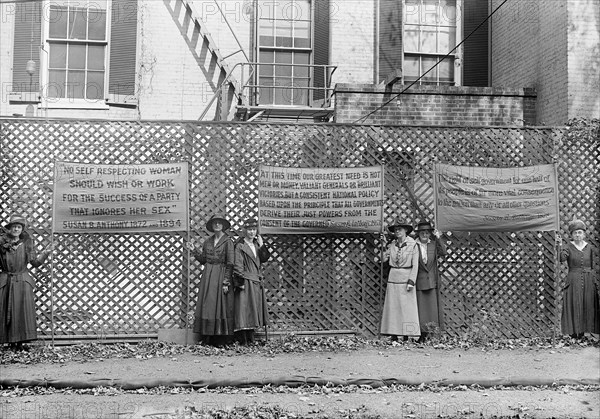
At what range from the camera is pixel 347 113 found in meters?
11.8

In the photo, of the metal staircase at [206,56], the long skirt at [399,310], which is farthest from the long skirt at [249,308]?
the metal staircase at [206,56]

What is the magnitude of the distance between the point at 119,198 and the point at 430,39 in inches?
293

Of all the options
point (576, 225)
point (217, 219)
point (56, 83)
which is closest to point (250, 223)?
point (217, 219)

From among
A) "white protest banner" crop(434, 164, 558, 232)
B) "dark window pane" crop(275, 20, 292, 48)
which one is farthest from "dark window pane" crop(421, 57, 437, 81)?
"white protest banner" crop(434, 164, 558, 232)

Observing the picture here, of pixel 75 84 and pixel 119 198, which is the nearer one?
pixel 119 198

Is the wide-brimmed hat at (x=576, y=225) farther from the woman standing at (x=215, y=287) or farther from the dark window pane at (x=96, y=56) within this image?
the dark window pane at (x=96, y=56)

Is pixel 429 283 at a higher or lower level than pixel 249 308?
higher

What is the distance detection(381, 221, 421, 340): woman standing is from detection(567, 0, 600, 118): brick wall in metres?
3.86

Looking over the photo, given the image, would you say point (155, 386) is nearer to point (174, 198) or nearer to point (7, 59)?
point (174, 198)

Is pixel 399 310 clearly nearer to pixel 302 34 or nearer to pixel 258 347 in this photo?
pixel 258 347

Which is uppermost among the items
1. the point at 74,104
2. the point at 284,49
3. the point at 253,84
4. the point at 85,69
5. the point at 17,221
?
the point at 284,49

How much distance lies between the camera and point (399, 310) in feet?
30.1

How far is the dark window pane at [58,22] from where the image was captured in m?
12.5

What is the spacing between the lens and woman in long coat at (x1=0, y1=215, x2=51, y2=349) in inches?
331
